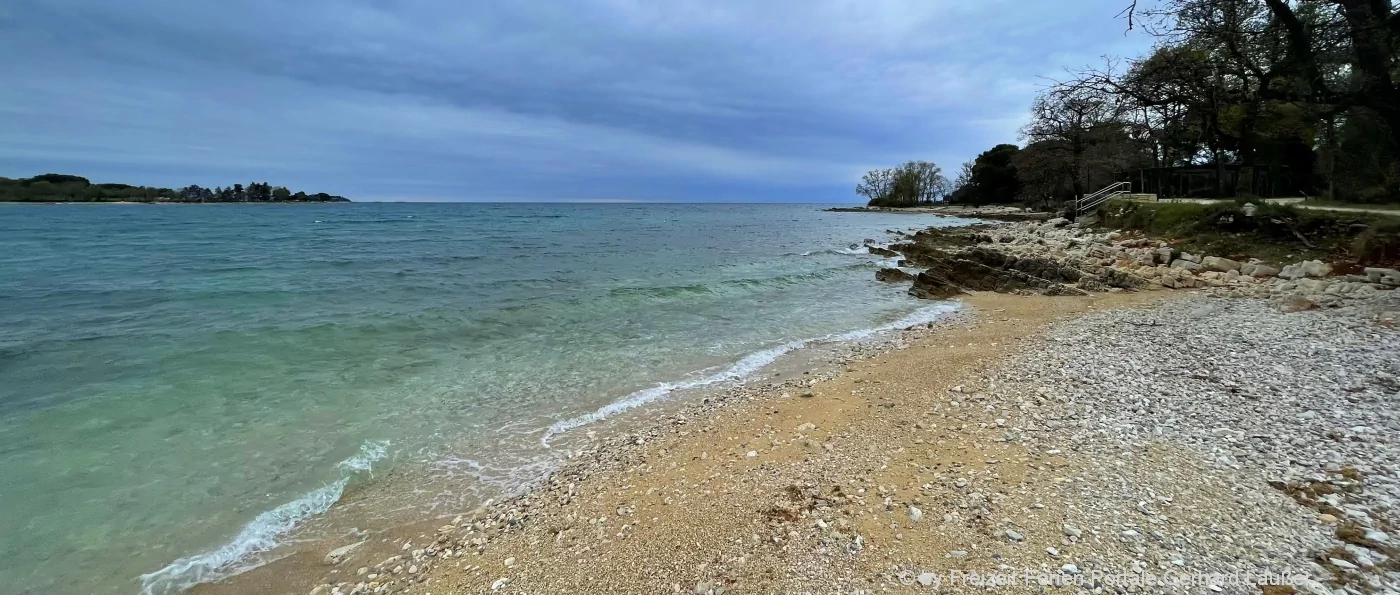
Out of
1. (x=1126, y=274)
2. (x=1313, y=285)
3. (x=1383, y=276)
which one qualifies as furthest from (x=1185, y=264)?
(x=1383, y=276)

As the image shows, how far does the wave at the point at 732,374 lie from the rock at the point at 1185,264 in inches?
273

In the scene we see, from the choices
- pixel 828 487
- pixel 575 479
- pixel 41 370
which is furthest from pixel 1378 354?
pixel 41 370

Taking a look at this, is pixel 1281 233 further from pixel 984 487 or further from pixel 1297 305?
pixel 984 487

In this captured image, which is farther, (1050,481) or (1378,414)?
(1378,414)

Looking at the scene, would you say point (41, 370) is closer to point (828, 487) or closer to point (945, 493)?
point (828, 487)

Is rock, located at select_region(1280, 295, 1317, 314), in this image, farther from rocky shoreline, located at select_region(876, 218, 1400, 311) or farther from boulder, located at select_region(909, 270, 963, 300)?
boulder, located at select_region(909, 270, 963, 300)

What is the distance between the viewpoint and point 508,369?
376 inches

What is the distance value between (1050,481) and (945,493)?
0.84 meters

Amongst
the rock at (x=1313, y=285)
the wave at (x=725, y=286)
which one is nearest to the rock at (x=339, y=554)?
the wave at (x=725, y=286)

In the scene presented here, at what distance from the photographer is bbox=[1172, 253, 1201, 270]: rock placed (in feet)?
48.4

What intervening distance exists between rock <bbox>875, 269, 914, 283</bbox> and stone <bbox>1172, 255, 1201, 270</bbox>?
7489 millimetres

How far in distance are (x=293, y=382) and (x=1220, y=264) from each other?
70.5ft

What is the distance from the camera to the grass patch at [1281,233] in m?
12.3

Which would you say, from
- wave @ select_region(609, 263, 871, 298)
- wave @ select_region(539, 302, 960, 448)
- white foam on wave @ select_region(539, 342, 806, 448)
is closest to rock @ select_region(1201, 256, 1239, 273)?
wave @ select_region(539, 302, 960, 448)
